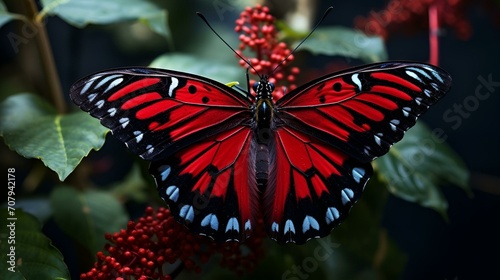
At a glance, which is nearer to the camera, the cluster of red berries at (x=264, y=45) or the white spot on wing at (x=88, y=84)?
the white spot on wing at (x=88, y=84)

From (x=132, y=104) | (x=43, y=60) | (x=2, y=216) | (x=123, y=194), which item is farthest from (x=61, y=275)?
(x=123, y=194)

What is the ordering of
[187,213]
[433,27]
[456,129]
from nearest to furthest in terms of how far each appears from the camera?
[187,213] < [433,27] < [456,129]

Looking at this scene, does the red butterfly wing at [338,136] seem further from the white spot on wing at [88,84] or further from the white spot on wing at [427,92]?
the white spot on wing at [88,84]

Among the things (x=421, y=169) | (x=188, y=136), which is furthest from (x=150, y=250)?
(x=421, y=169)

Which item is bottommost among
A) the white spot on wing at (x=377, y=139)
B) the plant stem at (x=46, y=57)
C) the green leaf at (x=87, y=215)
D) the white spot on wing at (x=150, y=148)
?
the white spot on wing at (x=377, y=139)

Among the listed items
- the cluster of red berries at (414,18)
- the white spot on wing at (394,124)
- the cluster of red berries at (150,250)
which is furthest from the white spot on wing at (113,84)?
the cluster of red berries at (414,18)

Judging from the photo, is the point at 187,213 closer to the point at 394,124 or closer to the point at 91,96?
the point at 91,96
